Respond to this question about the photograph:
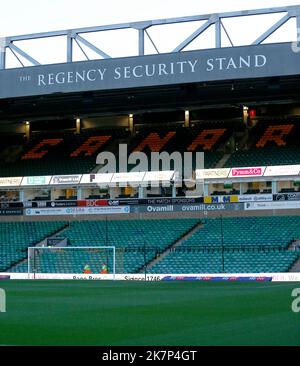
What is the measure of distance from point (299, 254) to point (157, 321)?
22.6 metres

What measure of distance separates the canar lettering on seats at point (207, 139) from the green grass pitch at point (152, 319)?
2473 cm

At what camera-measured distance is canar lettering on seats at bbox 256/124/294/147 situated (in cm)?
4691

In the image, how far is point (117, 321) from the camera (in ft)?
50.3

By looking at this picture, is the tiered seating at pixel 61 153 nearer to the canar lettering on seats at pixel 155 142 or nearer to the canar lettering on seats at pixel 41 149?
the canar lettering on seats at pixel 41 149

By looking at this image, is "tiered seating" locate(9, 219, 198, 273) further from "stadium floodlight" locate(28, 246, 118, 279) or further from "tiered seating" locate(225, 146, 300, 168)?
"tiered seating" locate(225, 146, 300, 168)

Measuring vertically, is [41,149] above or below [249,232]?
above

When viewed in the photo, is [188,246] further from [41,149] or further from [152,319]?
[152,319]

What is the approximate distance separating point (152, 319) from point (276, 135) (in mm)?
33239

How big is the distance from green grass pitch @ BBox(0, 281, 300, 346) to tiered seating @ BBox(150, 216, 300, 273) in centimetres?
1307

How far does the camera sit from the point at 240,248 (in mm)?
38812

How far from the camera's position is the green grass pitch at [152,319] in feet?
41.0

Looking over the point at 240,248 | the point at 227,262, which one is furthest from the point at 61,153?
the point at 227,262

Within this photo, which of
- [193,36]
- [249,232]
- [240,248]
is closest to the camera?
[240,248]
